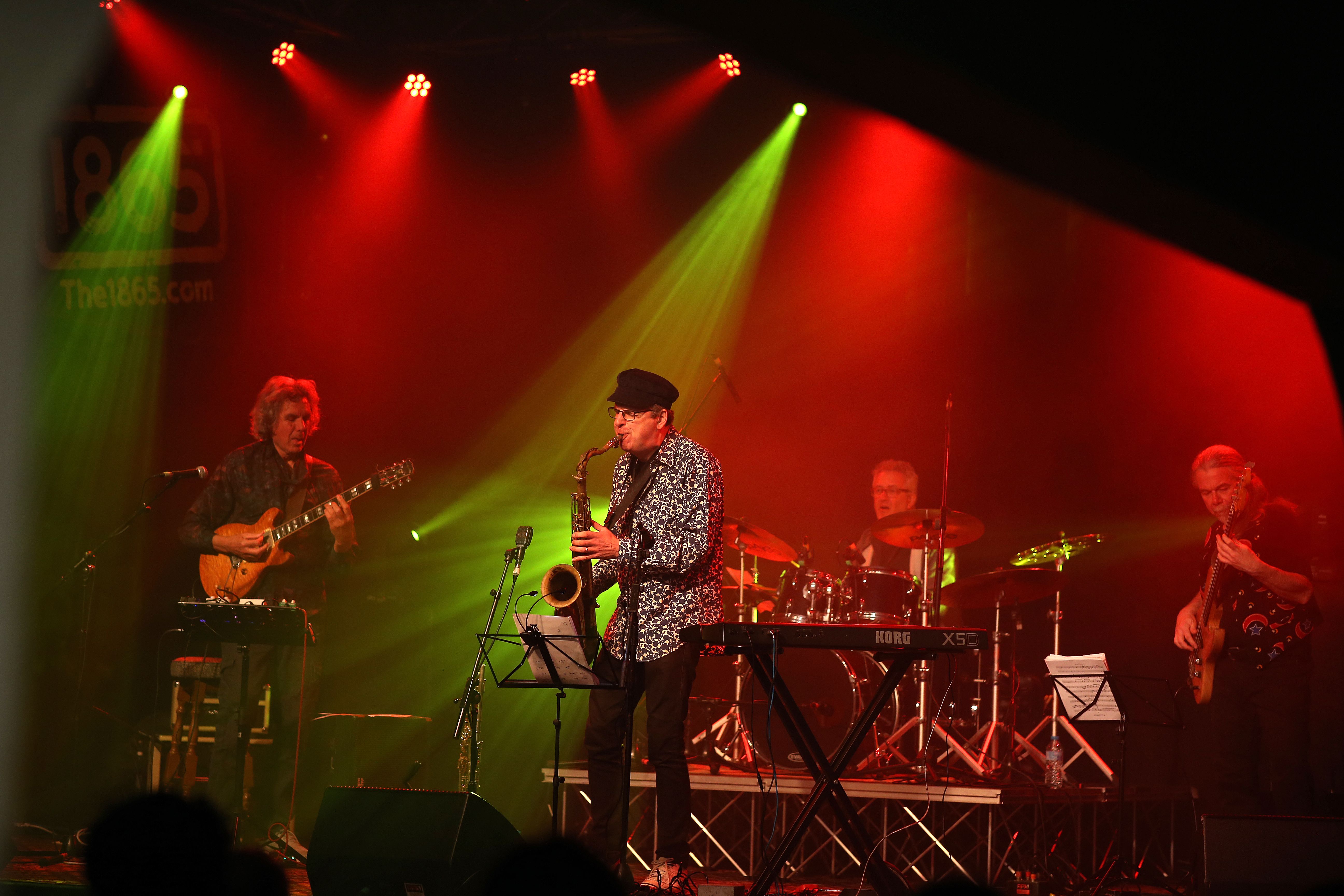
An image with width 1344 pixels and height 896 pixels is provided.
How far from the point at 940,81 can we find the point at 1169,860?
5.93 m

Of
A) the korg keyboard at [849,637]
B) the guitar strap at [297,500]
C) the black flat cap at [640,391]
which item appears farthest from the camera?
the guitar strap at [297,500]

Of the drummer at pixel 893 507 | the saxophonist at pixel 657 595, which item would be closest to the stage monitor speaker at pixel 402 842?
the saxophonist at pixel 657 595

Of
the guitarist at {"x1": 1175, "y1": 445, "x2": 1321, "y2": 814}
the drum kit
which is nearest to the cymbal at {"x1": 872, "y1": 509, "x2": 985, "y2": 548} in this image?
the drum kit

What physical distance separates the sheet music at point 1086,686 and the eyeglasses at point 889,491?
2.48 meters

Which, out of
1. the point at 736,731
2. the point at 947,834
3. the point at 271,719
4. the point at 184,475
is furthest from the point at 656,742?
the point at 184,475

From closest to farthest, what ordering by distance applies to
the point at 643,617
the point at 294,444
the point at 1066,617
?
the point at 643,617 < the point at 294,444 < the point at 1066,617

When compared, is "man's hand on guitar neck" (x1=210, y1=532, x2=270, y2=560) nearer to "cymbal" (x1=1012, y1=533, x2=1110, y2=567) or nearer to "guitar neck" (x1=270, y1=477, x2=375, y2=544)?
"guitar neck" (x1=270, y1=477, x2=375, y2=544)

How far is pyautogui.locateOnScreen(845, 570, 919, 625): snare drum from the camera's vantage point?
22.8 feet

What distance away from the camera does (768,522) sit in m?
8.96

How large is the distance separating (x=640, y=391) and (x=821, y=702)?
9.96ft

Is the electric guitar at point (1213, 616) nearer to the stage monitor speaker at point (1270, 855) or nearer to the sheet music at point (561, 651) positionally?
the stage monitor speaker at point (1270, 855)

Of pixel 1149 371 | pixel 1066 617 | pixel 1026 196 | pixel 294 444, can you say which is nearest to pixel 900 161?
pixel 1026 196

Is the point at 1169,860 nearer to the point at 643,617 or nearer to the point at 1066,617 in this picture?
the point at 1066,617

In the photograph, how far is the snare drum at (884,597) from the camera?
274 inches
